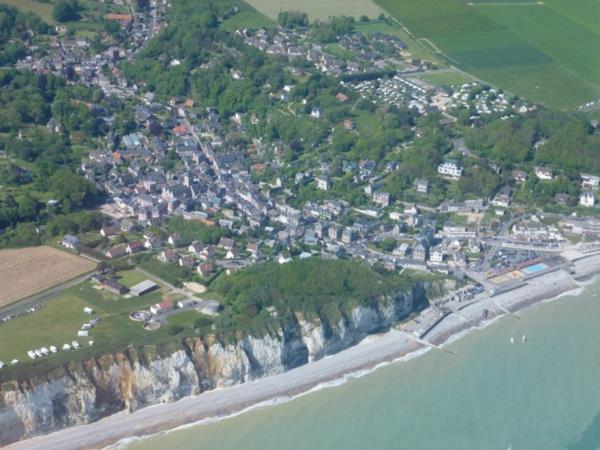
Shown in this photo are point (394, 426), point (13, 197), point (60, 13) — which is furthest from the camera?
point (60, 13)

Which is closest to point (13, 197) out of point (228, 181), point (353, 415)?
point (228, 181)

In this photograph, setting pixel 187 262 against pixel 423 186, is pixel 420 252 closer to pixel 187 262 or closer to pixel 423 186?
pixel 423 186

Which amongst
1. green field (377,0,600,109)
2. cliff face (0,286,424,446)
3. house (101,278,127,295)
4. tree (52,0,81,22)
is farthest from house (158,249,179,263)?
tree (52,0,81,22)

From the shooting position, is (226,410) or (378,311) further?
(378,311)

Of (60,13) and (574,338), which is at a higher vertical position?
(60,13)

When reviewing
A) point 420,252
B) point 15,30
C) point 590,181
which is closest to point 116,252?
point 420,252

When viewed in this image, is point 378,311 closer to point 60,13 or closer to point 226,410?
point 226,410

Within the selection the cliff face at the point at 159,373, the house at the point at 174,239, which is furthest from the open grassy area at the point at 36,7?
the cliff face at the point at 159,373
